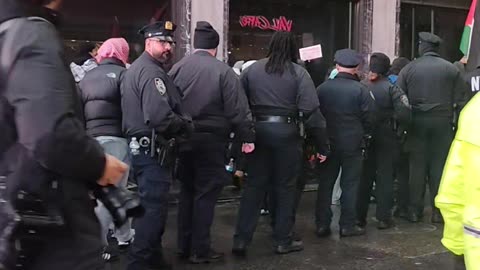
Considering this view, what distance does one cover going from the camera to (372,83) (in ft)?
23.9

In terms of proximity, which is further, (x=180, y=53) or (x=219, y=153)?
(x=180, y=53)

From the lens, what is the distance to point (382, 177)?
7344mm

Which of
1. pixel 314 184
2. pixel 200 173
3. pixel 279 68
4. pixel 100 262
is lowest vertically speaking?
pixel 314 184

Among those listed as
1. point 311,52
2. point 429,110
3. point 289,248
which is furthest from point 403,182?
point 289,248

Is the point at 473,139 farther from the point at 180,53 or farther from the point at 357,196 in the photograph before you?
the point at 180,53

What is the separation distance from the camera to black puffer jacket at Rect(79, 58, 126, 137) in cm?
562

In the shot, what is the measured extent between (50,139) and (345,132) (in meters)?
4.91

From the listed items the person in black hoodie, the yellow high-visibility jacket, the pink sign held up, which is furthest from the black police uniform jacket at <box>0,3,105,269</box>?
the pink sign held up

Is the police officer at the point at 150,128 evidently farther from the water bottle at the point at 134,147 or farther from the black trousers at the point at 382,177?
the black trousers at the point at 382,177

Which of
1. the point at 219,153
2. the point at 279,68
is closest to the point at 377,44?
the point at 279,68

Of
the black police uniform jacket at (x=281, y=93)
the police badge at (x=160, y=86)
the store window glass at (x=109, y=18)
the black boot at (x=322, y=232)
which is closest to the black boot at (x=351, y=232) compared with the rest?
the black boot at (x=322, y=232)

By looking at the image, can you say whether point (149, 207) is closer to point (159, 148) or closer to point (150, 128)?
point (159, 148)

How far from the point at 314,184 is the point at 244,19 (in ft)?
8.81

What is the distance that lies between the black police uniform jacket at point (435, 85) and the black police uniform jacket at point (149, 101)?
3.22 m
